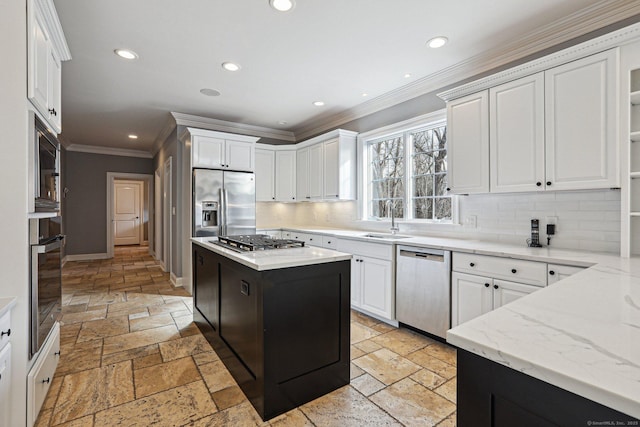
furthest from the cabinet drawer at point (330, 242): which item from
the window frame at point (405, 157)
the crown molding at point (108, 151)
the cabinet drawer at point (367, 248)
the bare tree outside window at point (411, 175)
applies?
the crown molding at point (108, 151)

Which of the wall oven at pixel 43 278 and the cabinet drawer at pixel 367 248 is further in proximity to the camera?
the cabinet drawer at pixel 367 248

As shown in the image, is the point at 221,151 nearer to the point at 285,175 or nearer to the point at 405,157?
the point at 285,175

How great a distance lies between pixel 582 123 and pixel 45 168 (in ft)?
11.7

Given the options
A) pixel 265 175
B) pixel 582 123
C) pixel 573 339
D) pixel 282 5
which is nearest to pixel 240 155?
pixel 265 175

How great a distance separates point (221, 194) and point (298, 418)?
338 centimetres

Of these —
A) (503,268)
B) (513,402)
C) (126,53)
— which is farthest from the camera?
(126,53)

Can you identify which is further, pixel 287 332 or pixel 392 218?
pixel 392 218

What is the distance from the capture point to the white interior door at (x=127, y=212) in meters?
9.80

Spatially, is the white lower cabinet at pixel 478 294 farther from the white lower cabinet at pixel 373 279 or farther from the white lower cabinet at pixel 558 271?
the white lower cabinet at pixel 373 279

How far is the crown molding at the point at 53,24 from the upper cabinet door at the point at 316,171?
3.18m

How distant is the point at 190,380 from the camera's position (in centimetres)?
221

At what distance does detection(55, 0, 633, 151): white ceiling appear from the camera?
7.59 ft

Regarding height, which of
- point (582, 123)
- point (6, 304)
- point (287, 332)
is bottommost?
point (287, 332)

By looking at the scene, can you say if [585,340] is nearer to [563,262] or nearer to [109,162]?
[563,262]
